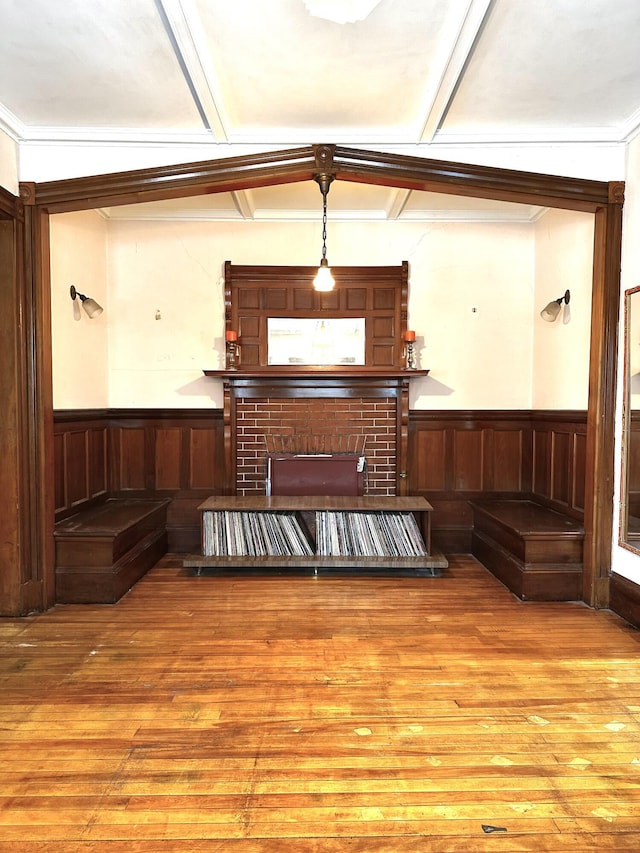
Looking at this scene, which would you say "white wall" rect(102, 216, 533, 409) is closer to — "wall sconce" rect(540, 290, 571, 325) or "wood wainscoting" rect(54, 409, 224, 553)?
"wood wainscoting" rect(54, 409, 224, 553)

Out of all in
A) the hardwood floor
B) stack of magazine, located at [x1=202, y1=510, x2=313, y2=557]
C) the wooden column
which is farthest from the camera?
stack of magazine, located at [x1=202, y1=510, x2=313, y2=557]

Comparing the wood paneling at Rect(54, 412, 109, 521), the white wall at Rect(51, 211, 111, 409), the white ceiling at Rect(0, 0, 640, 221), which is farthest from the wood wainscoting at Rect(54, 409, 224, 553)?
the white ceiling at Rect(0, 0, 640, 221)

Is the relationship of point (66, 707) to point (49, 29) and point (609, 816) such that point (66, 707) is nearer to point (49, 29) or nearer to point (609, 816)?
point (609, 816)

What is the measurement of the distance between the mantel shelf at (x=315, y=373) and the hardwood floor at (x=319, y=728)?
Answer: 68.6 inches

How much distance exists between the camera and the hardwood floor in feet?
4.90

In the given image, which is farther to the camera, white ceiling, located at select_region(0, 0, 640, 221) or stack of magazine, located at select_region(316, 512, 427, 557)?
stack of magazine, located at select_region(316, 512, 427, 557)

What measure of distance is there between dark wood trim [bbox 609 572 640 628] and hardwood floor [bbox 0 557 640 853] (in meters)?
0.12

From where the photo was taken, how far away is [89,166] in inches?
117

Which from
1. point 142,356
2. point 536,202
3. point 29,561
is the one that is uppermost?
point 536,202

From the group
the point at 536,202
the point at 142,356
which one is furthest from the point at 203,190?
the point at 536,202

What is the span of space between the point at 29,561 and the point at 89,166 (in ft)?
7.60

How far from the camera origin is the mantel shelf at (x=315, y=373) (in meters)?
4.03

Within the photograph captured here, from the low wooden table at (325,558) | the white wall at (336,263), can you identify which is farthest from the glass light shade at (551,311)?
the low wooden table at (325,558)

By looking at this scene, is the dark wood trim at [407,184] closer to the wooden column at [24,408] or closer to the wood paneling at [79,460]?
the wooden column at [24,408]
